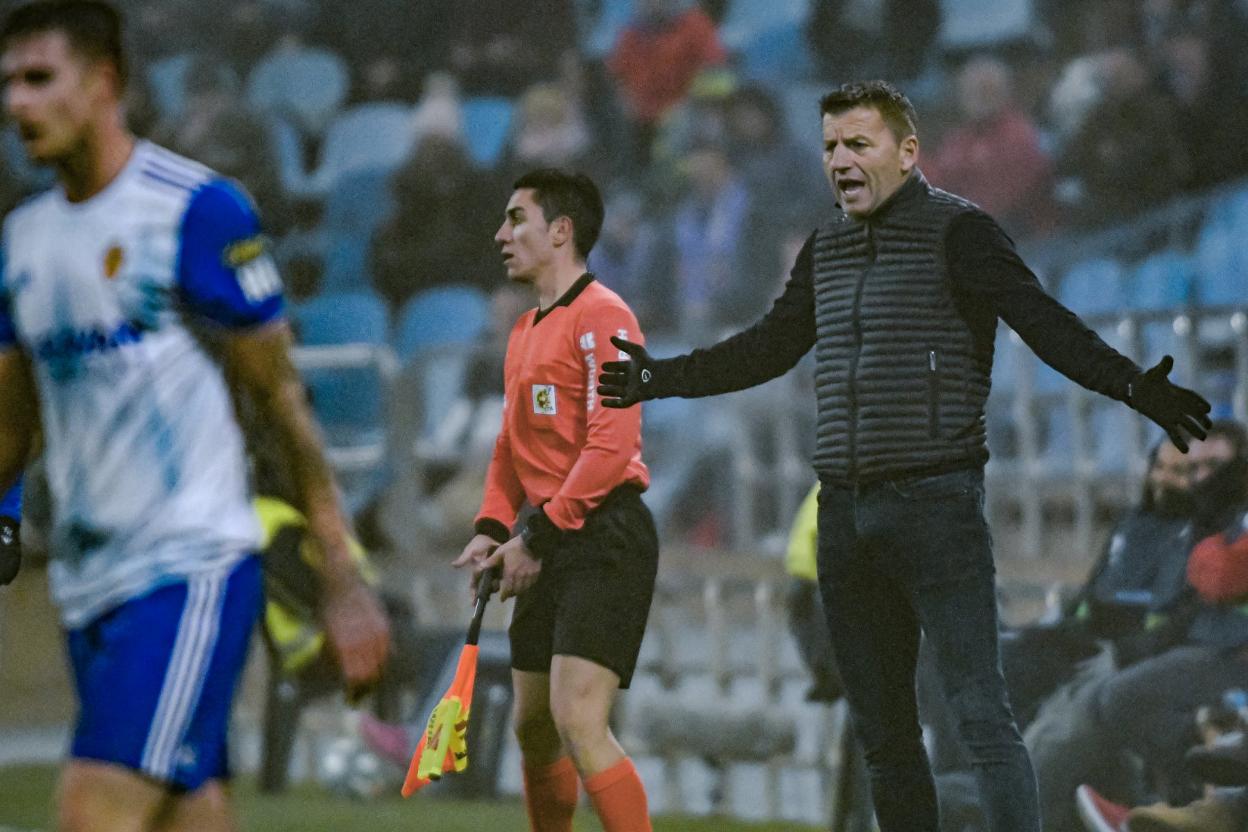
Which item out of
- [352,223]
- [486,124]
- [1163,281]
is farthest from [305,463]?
[352,223]

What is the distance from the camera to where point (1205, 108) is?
441 inches

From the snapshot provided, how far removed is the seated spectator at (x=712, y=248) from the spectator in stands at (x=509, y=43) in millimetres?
2732

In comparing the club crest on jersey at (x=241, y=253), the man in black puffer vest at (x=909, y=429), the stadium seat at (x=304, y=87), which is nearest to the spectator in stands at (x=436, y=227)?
the stadium seat at (x=304, y=87)

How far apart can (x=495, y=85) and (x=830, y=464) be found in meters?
11.3

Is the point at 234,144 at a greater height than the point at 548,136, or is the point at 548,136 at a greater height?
the point at 234,144

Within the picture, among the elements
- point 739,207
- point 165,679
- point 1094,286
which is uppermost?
point 739,207

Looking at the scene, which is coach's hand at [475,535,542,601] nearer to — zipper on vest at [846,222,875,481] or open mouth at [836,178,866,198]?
zipper on vest at [846,222,875,481]

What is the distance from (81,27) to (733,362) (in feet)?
6.79

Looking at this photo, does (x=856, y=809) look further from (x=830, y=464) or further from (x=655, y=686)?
(x=830, y=464)

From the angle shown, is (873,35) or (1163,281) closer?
(1163,281)

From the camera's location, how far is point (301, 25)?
57.0 feet

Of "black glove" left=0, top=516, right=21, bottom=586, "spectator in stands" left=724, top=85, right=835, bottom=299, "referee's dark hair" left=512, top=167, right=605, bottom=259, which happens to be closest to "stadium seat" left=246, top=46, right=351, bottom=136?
"spectator in stands" left=724, top=85, right=835, bottom=299

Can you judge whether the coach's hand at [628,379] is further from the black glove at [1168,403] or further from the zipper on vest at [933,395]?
the black glove at [1168,403]

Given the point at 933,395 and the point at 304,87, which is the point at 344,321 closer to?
the point at 304,87
